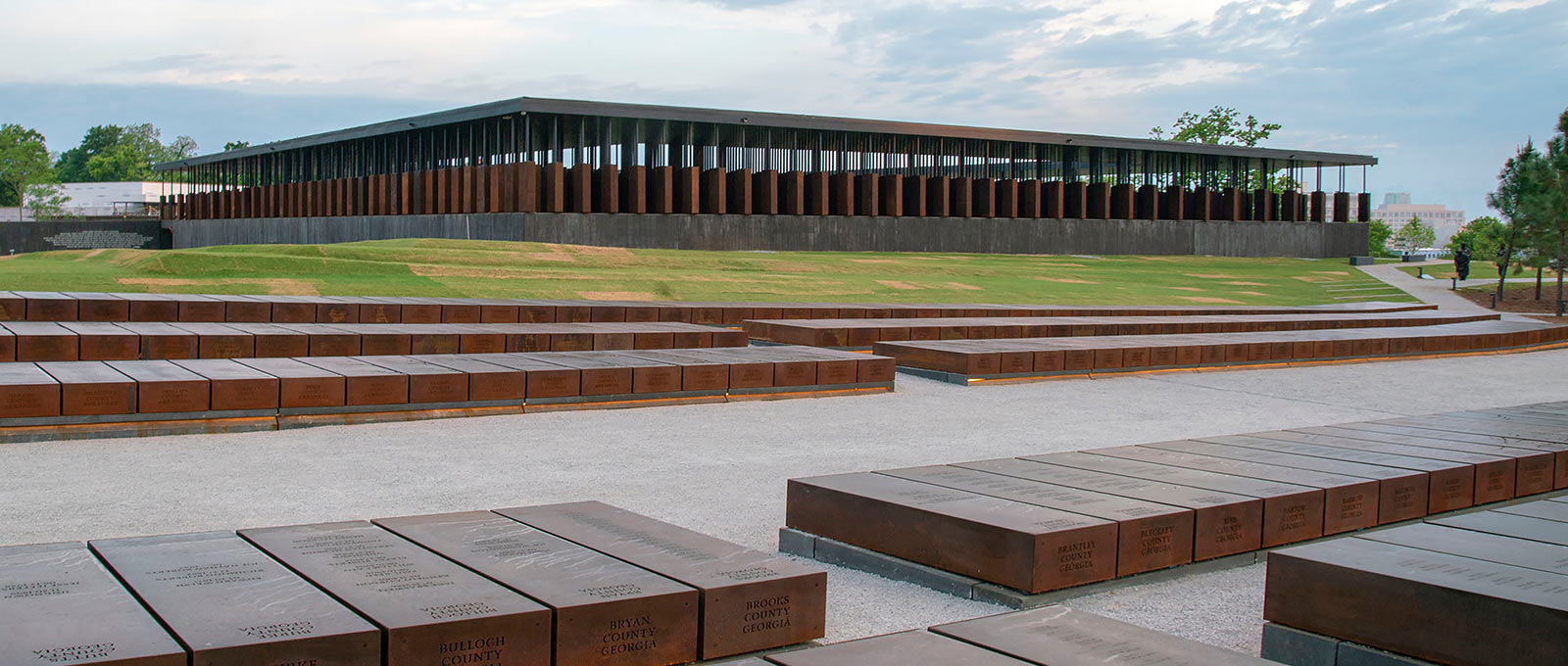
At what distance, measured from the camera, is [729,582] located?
15.6 ft

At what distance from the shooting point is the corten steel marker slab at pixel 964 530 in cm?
577

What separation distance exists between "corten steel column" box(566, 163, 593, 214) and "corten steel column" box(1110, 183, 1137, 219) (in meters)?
24.4

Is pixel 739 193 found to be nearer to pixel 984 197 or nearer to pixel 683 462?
pixel 984 197

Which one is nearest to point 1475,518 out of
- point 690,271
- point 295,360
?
point 295,360

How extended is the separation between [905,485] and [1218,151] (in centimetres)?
5417

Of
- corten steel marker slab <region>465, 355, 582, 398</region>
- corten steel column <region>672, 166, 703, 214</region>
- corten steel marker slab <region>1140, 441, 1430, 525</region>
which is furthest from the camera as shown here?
corten steel column <region>672, 166, 703, 214</region>

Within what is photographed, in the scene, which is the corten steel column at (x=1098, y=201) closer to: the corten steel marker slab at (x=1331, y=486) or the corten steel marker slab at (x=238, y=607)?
the corten steel marker slab at (x=1331, y=486)

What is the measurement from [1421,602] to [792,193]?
1531 inches

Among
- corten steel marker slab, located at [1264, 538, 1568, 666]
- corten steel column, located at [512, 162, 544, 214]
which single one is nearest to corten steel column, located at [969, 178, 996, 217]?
corten steel column, located at [512, 162, 544, 214]

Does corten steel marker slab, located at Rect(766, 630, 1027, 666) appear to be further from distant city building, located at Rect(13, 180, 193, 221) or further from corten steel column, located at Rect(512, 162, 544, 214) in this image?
distant city building, located at Rect(13, 180, 193, 221)

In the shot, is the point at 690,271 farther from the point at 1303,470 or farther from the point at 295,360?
the point at 1303,470

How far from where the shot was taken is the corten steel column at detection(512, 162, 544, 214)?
37.2 meters

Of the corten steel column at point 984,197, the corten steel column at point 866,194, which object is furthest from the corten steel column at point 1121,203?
the corten steel column at point 866,194

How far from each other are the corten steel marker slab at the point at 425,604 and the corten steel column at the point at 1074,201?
4891 centimetres
